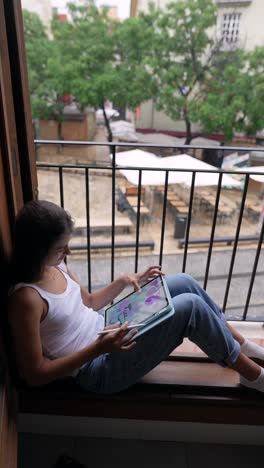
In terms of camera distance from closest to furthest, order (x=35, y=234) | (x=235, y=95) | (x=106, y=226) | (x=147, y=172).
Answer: (x=35, y=234)
(x=147, y=172)
(x=106, y=226)
(x=235, y=95)

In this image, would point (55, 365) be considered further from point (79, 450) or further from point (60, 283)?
point (79, 450)

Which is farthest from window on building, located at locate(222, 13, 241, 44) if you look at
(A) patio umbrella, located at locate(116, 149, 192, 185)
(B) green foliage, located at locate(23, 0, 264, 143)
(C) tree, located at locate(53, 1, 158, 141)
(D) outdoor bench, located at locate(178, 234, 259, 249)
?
(D) outdoor bench, located at locate(178, 234, 259, 249)

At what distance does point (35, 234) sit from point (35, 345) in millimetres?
288

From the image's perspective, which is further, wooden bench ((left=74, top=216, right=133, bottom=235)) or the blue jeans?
wooden bench ((left=74, top=216, right=133, bottom=235))

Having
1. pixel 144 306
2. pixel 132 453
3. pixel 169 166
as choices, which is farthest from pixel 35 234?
pixel 169 166

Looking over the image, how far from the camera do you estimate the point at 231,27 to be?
11.3m

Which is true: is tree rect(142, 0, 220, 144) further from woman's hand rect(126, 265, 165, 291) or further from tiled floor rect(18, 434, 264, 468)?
tiled floor rect(18, 434, 264, 468)

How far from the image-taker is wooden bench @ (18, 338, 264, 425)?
116 cm

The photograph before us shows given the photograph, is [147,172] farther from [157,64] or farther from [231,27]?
[231,27]

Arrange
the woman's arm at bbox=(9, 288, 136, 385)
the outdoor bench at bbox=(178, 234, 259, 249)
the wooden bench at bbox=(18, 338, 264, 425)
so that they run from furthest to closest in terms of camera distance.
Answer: the outdoor bench at bbox=(178, 234, 259, 249), the wooden bench at bbox=(18, 338, 264, 425), the woman's arm at bbox=(9, 288, 136, 385)

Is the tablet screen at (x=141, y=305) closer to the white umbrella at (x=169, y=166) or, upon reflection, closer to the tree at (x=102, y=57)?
the white umbrella at (x=169, y=166)

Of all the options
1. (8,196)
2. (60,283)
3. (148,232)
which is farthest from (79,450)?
(148,232)

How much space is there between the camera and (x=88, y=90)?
34.4 feet

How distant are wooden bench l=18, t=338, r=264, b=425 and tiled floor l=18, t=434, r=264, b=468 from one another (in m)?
0.12
